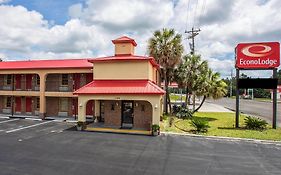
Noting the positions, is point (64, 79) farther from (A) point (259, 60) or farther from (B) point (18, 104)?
(A) point (259, 60)

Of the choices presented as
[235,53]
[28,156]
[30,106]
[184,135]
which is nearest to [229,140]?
[184,135]

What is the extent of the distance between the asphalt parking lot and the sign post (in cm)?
778

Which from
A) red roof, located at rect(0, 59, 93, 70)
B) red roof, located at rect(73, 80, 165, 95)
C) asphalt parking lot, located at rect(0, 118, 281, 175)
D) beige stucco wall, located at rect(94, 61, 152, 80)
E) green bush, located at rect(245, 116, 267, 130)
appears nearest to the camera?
asphalt parking lot, located at rect(0, 118, 281, 175)

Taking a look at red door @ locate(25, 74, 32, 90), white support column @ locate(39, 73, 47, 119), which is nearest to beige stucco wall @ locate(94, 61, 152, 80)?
white support column @ locate(39, 73, 47, 119)

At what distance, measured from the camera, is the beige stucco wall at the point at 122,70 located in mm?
20250

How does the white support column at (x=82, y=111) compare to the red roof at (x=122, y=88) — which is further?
the white support column at (x=82, y=111)

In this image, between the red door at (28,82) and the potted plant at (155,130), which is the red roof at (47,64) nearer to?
the red door at (28,82)

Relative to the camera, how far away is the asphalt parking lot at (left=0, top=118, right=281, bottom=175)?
10.4 meters

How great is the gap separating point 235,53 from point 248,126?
7677 millimetres

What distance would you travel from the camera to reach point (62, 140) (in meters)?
15.7

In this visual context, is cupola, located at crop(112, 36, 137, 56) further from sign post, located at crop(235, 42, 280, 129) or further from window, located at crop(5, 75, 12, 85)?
window, located at crop(5, 75, 12, 85)

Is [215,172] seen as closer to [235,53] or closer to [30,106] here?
[235,53]

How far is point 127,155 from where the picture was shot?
40.9 ft

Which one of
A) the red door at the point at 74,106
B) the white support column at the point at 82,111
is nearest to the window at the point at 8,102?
the red door at the point at 74,106
